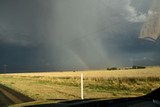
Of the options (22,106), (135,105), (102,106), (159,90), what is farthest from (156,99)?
(22,106)

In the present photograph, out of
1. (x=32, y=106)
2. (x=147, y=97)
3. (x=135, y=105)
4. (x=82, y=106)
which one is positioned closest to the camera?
(x=135, y=105)

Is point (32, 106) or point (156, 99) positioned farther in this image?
point (32, 106)

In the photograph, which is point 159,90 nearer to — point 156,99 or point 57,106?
point 156,99

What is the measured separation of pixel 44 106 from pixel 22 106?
12.2 inches

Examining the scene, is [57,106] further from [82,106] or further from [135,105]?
[135,105]

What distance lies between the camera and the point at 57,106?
338 cm

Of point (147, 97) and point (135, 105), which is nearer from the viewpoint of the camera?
point (135, 105)

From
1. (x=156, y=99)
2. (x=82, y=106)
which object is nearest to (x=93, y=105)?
(x=82, y=106)

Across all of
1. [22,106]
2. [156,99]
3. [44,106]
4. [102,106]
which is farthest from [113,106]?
[22,106]

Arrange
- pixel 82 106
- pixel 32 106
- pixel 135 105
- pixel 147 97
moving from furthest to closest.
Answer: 1. pixel 32 106
2. pixel 147 97
3. pixel 82 106
4. pixel 135 105

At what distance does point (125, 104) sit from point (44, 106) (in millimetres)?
1025

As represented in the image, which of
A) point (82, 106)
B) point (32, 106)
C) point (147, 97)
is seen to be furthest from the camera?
point (32, 106)

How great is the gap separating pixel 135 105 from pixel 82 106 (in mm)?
516

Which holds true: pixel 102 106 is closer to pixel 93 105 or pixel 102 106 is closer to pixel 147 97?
pixel 93 105
